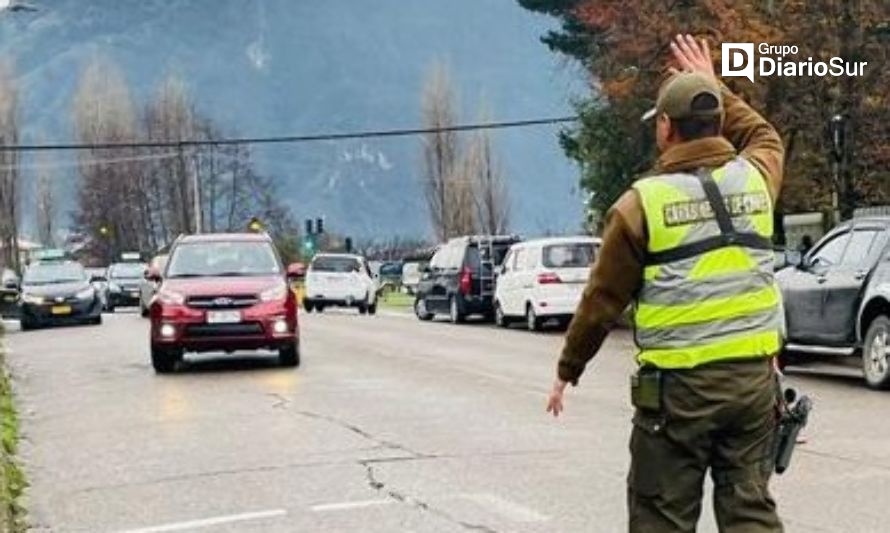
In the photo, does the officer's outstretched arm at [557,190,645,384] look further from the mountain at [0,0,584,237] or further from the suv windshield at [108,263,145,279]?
the mountain at [0,0,584,237]

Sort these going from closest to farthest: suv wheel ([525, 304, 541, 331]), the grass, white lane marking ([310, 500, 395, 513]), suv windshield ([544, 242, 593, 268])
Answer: the grass, white lane marking ([310, 500, 395, 513]), suv windshield ([544, 242, 593, 268]), suv wheel ([525, 304, 541, 331])

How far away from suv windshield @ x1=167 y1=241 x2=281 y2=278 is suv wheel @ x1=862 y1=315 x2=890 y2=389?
22.7ft

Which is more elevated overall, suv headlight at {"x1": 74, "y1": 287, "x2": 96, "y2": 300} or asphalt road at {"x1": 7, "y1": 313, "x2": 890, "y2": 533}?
suv headlight at {"x1": 74, "y1": 287, "x2": 96, "y2": 300}

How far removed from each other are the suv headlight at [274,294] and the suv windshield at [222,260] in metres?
0.41

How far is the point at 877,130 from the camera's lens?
24484 mm

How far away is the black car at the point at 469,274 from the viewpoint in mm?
30125

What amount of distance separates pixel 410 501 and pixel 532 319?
1819cm

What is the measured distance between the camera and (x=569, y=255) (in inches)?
1016

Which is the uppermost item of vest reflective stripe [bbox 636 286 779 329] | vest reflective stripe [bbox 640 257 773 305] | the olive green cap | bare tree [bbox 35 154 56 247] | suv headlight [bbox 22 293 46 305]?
bare tree [bbox 35 154 56 247]

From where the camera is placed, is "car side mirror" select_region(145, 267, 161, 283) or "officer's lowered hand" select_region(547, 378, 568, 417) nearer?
"officer's lowered hand" select_region(547, 378, 568, 417)

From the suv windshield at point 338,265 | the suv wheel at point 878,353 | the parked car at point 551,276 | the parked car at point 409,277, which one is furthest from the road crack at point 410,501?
the parked car at point 409,277

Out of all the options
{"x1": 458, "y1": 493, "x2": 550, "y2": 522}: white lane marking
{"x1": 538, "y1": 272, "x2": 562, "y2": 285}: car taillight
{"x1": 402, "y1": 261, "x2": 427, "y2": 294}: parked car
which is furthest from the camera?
{"x1": 402, "y1": 261, "x2": 427, "y2": 294}: parked car

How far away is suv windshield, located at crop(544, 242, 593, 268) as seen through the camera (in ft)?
84.5

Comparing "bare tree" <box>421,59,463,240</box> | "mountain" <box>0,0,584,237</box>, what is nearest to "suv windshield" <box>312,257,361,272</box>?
"bare tree" <box>421,59,463,240</box>
